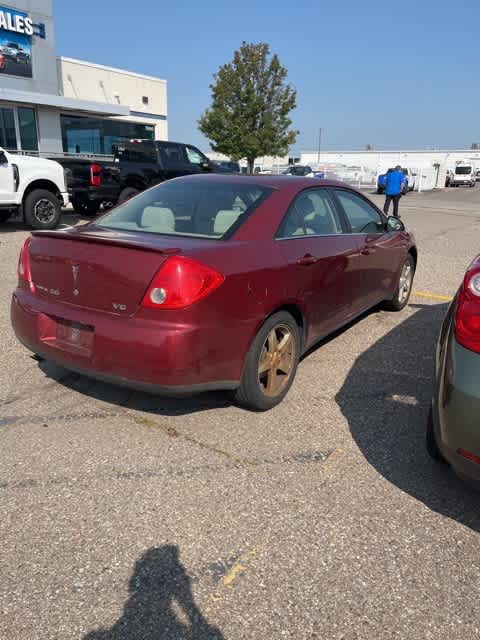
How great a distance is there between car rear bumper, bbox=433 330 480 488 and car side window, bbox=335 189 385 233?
2384 millimetres

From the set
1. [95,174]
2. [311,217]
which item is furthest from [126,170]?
[311,217]

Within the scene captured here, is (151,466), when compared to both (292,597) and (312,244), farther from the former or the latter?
(312,244)

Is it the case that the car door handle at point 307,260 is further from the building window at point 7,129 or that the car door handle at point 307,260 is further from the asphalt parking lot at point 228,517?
the building window at point 7,129

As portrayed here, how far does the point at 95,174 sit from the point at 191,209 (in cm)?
970

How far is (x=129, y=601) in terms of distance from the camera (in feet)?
6.86

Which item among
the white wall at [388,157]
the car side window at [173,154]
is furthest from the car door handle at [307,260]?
the white wall at [388,157]

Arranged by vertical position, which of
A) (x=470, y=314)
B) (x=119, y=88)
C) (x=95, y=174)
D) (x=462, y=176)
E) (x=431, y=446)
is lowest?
(x=431, y=446)

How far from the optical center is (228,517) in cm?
257

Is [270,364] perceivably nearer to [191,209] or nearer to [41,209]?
[191,209]

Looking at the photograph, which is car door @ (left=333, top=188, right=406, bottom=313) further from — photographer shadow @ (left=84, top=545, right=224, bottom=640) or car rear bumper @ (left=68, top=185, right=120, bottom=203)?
car rear bumper @ (left=68, top=185, right=120, bottom=203)

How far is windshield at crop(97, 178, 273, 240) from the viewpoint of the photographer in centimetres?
353

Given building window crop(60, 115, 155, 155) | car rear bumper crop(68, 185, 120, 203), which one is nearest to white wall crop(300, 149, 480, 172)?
building window crop(60, 115, 155, 155)

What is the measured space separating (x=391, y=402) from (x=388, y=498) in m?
1.16

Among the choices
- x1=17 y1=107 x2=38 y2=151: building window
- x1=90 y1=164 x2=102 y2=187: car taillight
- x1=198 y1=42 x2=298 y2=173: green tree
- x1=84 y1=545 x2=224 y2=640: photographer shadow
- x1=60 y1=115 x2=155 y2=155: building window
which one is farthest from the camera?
x1=198 y1=42 x2=298 y2=173: green tree
